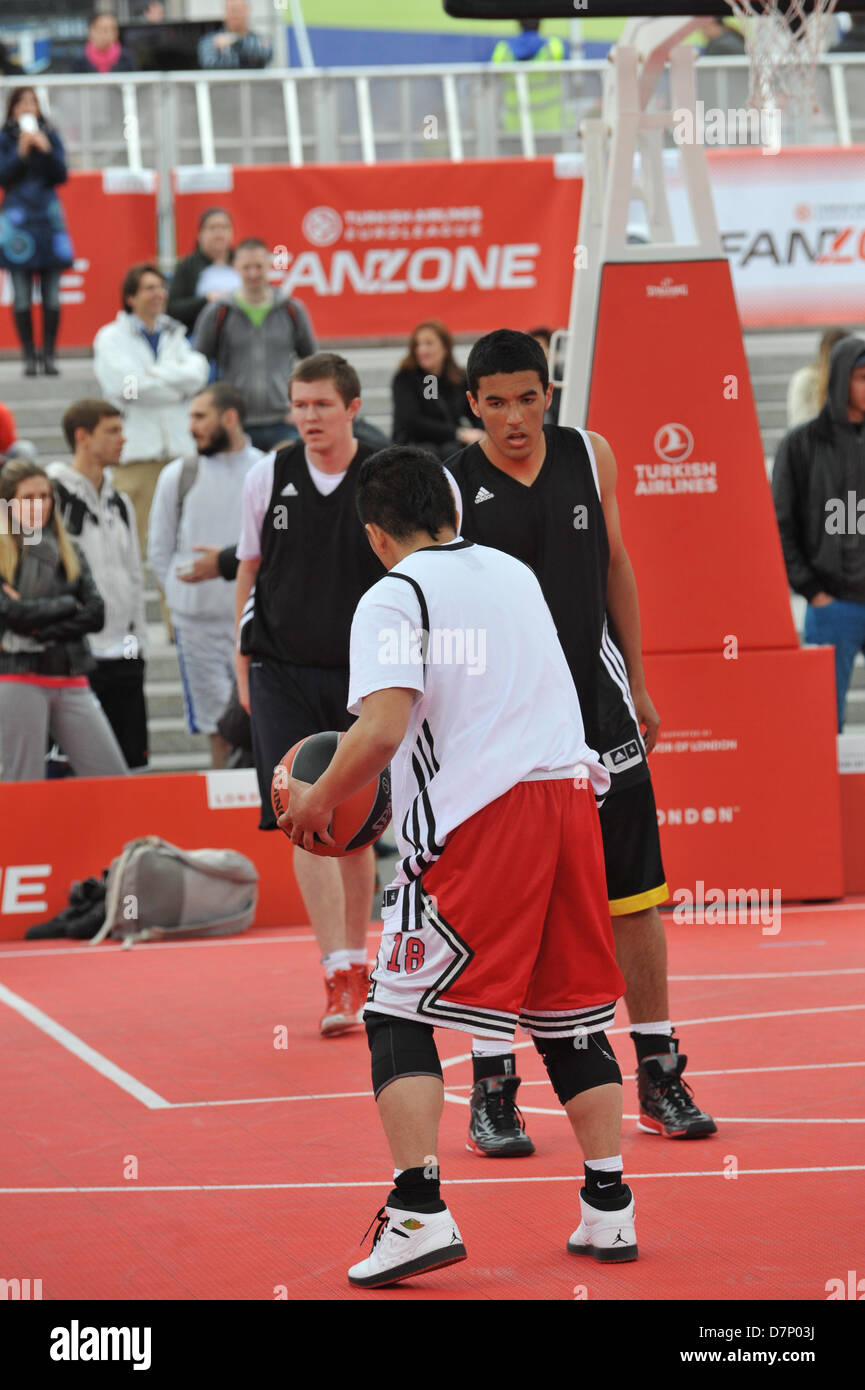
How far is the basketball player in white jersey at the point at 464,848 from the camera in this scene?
420cm

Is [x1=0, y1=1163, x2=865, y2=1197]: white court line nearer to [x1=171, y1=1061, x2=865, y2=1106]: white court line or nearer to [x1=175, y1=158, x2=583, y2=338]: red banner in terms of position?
[x1=171, y1=1061, x2=865, y2=1106]: white court line

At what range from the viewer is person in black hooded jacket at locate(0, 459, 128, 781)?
9.59 metres

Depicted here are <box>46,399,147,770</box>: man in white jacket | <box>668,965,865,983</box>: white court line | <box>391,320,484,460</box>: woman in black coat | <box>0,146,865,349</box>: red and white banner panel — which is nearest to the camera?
<box>668,965,865,983</box>: white court line

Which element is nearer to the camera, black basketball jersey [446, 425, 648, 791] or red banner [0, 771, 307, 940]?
black basketball jersey [446, 425, 648, 791]

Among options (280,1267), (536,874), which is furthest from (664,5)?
(280,1267)

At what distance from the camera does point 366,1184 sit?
5.15 meters

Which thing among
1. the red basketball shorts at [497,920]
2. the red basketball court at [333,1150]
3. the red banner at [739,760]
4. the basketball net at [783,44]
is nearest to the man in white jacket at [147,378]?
the basketball net at [783,44]

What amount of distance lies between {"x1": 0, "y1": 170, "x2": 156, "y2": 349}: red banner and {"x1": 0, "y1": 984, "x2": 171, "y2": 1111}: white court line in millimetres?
9228

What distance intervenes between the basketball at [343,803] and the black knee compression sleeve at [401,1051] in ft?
1.56

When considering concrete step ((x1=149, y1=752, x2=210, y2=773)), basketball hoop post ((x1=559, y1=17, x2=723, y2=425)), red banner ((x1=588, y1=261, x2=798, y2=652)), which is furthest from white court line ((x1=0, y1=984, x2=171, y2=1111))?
concrete step ((x1=149, y1=752, x2=210, y2=773))

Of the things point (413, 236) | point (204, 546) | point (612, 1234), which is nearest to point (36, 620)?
point (204, 546)

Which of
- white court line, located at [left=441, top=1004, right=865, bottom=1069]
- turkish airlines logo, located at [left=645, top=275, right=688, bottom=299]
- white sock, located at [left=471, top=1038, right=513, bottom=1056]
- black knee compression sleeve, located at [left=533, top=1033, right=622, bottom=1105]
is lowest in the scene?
white court line, located at [left=441, top=1004, right=865, bottom=1069]

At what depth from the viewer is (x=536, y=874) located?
167 inches
